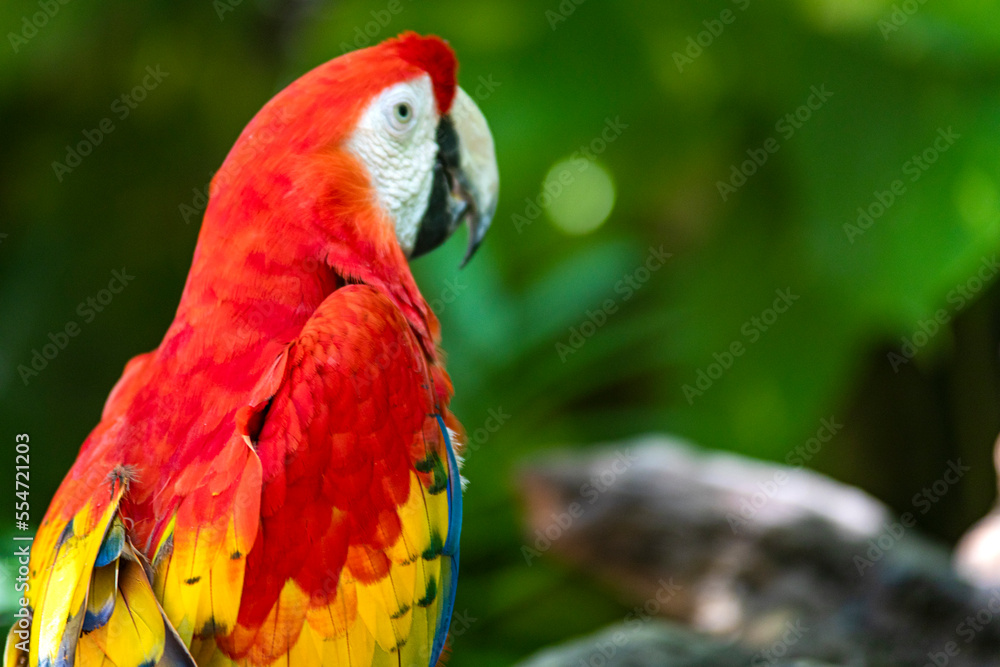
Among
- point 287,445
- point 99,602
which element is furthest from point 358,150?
point 99,602

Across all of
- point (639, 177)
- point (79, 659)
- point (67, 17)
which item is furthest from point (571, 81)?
point (79, 659)

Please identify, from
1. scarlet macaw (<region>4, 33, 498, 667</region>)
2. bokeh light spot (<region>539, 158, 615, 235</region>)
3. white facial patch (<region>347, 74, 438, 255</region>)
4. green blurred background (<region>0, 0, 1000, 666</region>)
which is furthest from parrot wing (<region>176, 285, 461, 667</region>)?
bokeh light spot (<region>539, 158, 615, 235</region>)

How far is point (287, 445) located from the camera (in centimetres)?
58

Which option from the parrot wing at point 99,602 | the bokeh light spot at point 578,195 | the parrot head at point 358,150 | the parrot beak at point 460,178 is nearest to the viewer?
the parrot wing at point 99,602

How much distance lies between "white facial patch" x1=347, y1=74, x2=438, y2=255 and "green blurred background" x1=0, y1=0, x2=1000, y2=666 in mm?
746

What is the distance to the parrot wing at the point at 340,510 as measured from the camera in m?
0.57

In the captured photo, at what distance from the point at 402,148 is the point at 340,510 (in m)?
0.33

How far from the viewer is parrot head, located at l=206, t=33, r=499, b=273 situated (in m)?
0.68

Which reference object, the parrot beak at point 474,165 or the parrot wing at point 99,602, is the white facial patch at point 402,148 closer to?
the parrot beak at point 474,165

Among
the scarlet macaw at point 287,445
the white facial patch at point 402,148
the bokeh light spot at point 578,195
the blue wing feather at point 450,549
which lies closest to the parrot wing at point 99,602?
the scarlet macaw at point 287,445

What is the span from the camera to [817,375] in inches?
63.1

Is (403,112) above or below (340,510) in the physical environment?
above

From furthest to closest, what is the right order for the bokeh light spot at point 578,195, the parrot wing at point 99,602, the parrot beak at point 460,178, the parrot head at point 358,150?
the bokeh light spot at point 578,195 < the parrot beak at point 460,178 < the parrot head at point 358,150 < the parrot wing at point 99,602

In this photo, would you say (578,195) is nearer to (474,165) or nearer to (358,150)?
(474,165)
